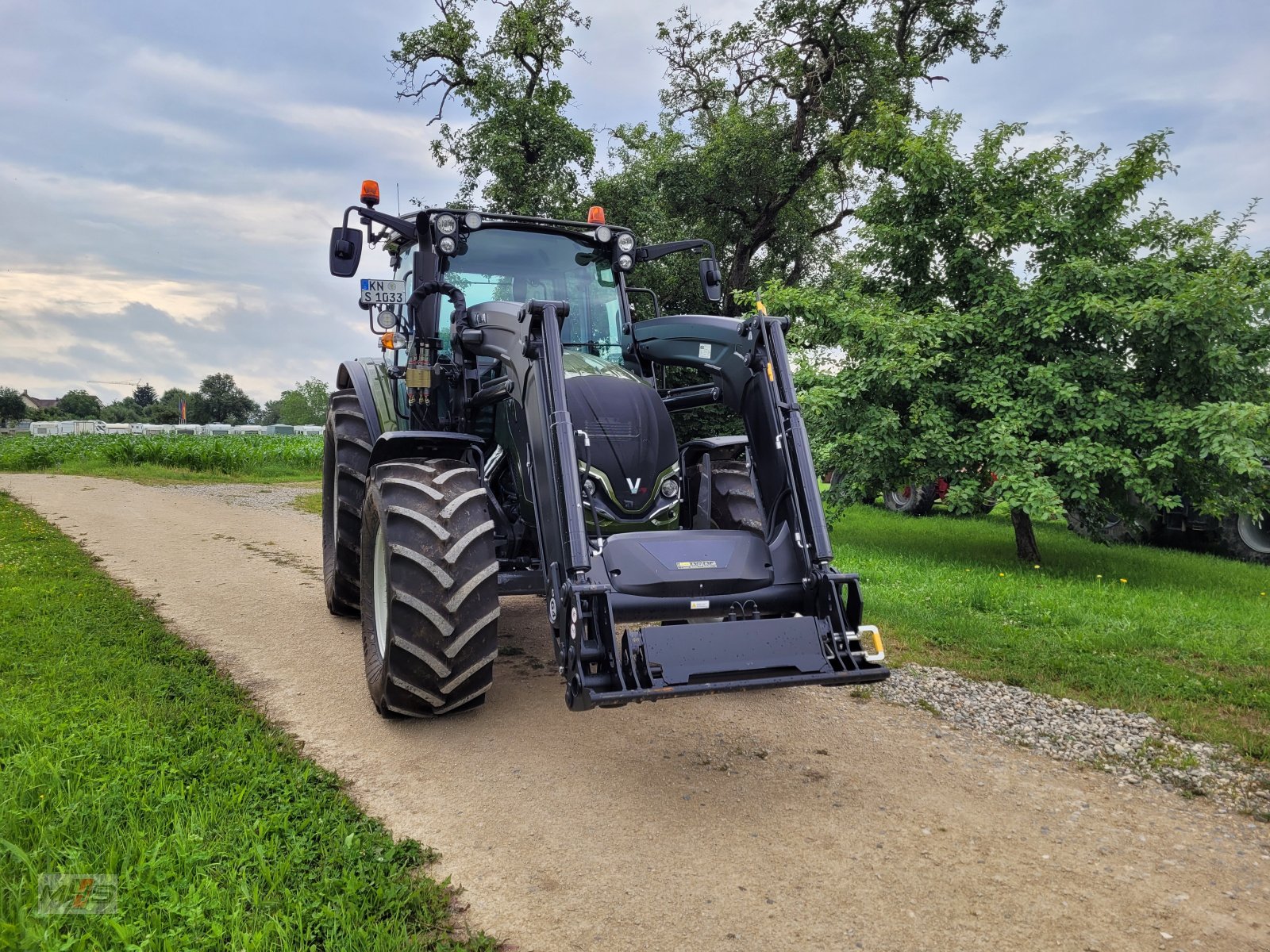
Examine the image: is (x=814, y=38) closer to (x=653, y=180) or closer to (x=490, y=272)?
(x=653, y=180)

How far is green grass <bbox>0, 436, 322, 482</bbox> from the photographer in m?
21.4

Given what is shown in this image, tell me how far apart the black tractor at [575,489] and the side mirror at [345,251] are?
0.01 metres

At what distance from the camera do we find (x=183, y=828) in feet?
10.4

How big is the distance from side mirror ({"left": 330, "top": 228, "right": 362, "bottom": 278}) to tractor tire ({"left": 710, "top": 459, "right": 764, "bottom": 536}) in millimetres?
2747

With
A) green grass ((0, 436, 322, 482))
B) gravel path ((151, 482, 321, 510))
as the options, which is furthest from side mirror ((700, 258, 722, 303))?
green grass ((0, 436, 322, 482))

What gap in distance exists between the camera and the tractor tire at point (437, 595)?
3.90 metres

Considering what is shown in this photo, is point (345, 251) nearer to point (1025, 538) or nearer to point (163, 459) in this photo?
point (1025, 538)

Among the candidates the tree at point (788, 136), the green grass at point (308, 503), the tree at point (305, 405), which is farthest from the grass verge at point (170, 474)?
the tree at point (305, 405)

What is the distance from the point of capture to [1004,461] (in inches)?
355

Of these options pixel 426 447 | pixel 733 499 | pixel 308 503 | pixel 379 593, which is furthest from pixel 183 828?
pixel 308 503

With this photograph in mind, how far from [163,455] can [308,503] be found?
927cm

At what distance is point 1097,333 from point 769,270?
1101 cm

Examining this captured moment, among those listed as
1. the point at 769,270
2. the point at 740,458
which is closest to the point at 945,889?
the point at 740,458

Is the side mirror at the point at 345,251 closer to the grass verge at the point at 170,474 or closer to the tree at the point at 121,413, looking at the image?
the grass verge at the point at 170,474
